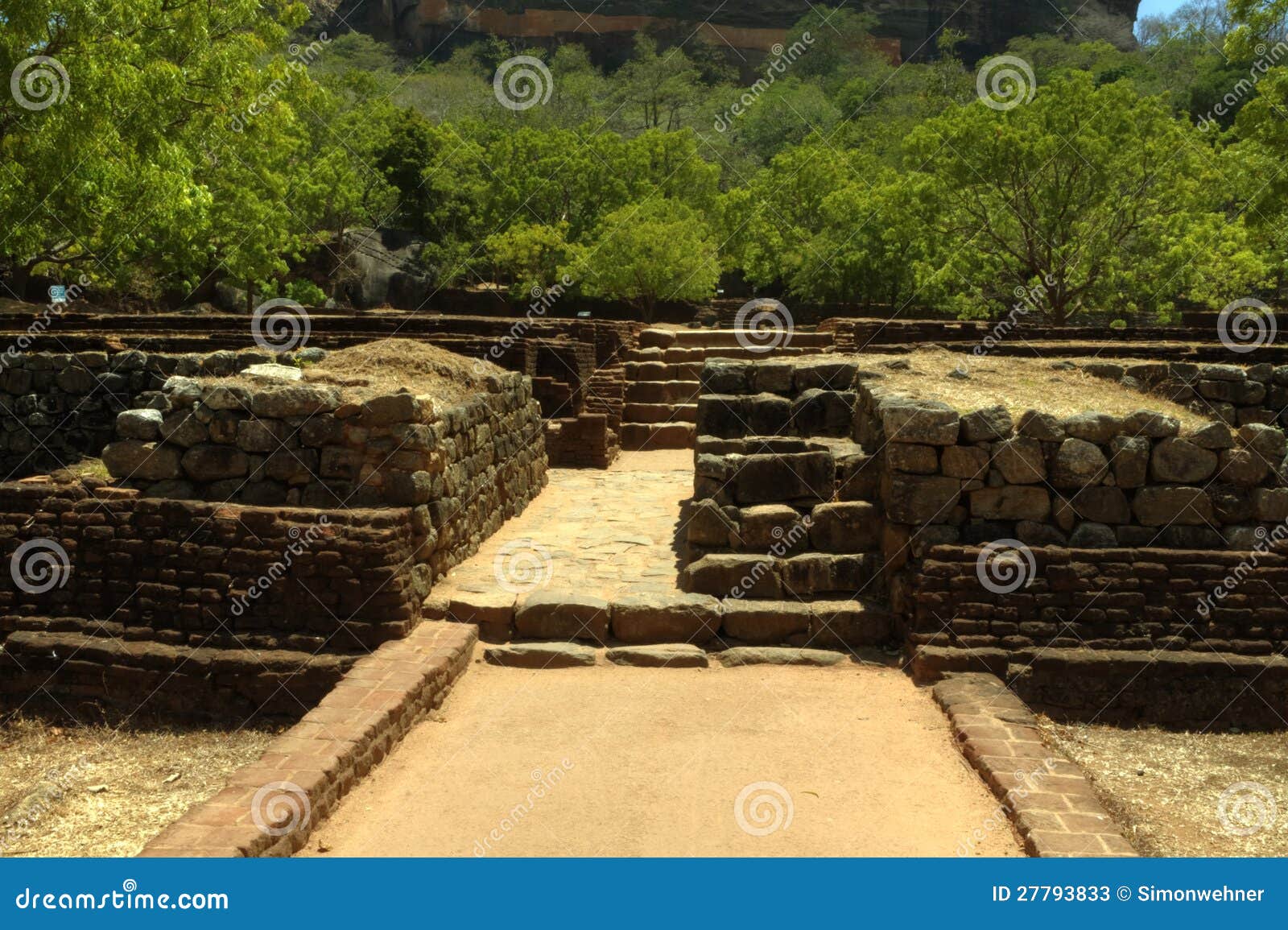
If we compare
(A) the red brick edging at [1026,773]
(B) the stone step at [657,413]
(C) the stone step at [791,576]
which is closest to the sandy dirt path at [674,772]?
(A) the red brick edging at [1026,773]

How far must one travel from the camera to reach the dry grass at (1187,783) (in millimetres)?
4699

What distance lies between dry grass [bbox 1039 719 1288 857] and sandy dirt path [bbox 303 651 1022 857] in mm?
735

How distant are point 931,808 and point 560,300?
26.3 m

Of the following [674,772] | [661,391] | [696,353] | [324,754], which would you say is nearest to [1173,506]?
[674,772]

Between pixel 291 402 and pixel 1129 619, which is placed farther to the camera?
pixel 291 402

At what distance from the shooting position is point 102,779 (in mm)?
5664

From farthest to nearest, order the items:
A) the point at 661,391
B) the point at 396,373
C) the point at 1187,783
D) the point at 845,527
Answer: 1. the point at 661,391
2. the point at 396,373
3. the point at 845,527
4. the point at 1187,783

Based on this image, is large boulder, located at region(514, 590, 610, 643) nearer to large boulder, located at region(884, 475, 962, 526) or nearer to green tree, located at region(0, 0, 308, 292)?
large boulder, located at region(884, 475, 962, 526)

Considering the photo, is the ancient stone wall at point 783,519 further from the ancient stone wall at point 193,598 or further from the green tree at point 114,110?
the green tree at point 114,110

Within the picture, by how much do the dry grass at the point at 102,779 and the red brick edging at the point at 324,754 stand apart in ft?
2.18

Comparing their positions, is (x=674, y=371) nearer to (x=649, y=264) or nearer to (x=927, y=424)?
(x=649, y=264)

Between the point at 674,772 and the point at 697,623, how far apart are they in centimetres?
191

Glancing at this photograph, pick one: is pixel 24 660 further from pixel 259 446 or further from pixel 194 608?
pixel 259 446

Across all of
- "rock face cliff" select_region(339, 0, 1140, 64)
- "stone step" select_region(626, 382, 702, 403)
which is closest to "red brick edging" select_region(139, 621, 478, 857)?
"stone step" select_region(626, 382, 702, 403)
